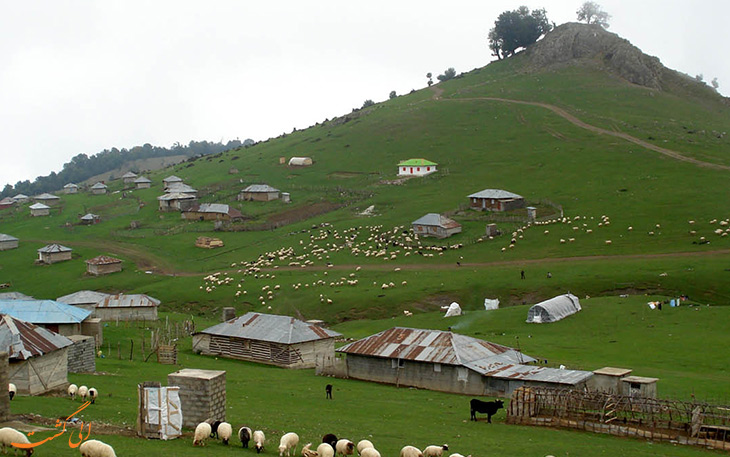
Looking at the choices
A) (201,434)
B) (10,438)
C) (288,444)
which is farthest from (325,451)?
(10,438)

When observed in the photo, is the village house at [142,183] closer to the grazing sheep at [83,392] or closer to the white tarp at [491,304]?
the white tarp at [491,304]

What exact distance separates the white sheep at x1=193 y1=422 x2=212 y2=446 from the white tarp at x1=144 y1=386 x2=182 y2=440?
3.99 feet

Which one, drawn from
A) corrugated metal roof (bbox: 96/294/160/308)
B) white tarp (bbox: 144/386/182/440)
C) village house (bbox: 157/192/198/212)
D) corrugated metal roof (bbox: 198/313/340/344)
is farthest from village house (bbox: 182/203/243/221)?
white tarp (bbox: 144/386/182/440)

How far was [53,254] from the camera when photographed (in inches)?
4131

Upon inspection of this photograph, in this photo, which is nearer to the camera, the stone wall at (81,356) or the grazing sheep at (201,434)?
the grazing sheep at (201,434)

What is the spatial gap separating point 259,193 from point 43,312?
7701cm

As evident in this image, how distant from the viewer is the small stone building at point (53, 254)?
105 m

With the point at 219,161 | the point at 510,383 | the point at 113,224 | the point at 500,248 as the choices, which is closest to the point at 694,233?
the point at 500,248

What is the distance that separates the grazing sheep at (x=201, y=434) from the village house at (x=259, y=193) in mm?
102966

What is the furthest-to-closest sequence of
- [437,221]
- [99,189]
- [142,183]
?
[99,189]
[142,183]
[437,221]

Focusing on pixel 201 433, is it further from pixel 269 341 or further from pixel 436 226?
pixel 436 226

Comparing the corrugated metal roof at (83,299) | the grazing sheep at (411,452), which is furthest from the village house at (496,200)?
the grazing sheep at (411,452)

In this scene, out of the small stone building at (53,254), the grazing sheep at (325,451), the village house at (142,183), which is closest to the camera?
the grazing sheep at (325,451)

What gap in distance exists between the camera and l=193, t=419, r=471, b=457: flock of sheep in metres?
24.4
